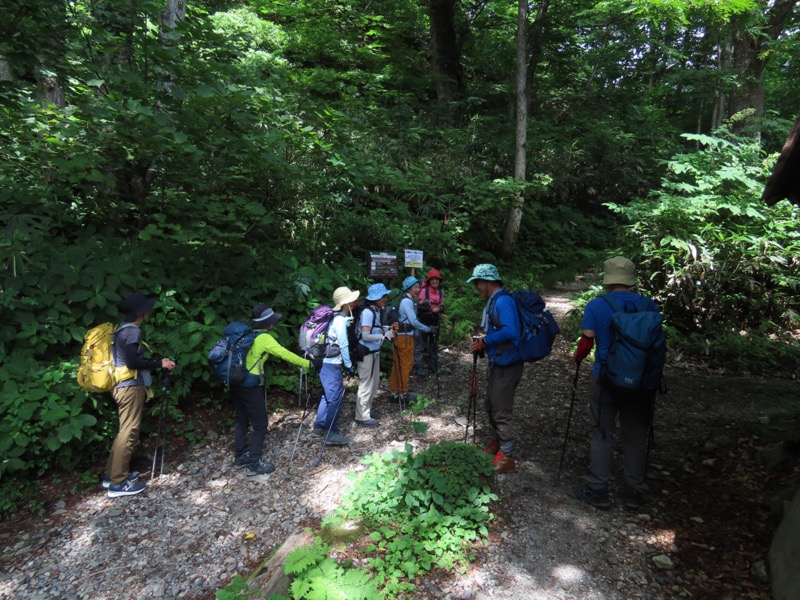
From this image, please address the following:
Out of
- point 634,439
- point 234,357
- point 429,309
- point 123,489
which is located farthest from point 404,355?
point 123,489

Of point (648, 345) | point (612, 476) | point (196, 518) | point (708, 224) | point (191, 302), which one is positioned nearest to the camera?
point (648, 345)

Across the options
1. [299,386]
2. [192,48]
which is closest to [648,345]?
[299,386]

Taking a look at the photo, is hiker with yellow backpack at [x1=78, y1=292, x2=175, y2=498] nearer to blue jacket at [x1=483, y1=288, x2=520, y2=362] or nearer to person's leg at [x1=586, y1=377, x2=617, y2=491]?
blue jacket at [x1=483, y1=288, x2=520, y2=362]

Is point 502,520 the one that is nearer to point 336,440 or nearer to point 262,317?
point 336,440

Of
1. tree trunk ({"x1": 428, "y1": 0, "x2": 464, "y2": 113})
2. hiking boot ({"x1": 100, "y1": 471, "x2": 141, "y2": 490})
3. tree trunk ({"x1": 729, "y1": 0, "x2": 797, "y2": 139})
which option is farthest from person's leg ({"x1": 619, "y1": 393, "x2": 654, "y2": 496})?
tree trunk ({"x1": 428, "y1": 0, "x2": 464, "y2": 113})

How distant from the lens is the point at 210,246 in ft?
20.0

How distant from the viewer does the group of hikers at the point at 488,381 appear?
12.7 feet

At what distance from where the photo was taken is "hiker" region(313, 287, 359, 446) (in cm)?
491

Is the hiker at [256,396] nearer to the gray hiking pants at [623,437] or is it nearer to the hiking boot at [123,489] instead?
the hiking boot at [123,489]

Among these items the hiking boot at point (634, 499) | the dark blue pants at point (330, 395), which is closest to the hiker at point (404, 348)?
the dark blue pants at point (330, 395)

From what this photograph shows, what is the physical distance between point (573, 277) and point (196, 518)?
1343cm

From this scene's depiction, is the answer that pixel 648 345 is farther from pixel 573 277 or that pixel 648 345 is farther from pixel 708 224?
pixel 573 277

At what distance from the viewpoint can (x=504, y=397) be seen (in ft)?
14.1

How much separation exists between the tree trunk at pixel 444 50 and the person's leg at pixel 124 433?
46.9 feet
